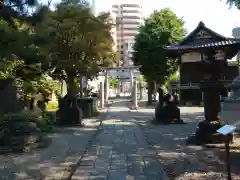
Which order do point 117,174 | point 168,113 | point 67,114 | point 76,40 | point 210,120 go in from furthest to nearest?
point 168,113
point 76,40
point 67,114
point 210,120
point 117,174

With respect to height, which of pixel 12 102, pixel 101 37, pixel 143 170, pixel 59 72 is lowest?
pixel 143 170

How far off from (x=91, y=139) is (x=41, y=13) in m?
4.61

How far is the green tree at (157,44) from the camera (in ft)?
98.5

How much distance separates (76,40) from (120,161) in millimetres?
9378

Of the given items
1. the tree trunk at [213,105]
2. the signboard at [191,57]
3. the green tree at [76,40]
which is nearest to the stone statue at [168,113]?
the green tree at [76,40]

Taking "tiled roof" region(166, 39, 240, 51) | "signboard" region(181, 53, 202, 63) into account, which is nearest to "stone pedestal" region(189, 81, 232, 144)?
"signboard" region(181, 53, 202, 63)

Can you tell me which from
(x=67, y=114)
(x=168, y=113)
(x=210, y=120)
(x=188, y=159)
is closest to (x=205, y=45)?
(x=210, y=120)

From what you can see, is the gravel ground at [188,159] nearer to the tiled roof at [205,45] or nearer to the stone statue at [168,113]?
the tiled roof at [205,45]

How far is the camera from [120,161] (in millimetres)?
8250

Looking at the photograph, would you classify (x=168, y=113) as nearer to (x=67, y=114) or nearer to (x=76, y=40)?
(x=67, y=114)

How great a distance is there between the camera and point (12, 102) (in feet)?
38.8

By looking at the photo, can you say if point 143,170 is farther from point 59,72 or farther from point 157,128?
point 59,72

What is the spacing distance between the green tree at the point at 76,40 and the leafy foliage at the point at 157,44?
12.4m

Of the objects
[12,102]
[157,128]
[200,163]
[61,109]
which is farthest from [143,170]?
[61,109]
